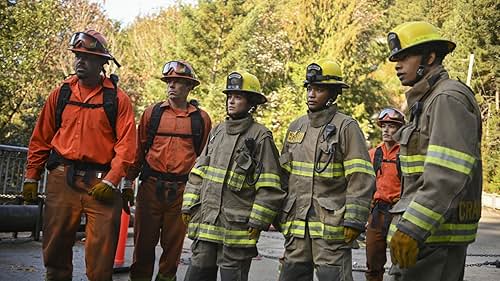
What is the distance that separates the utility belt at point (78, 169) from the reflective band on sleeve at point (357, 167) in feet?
6.67

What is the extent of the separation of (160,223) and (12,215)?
3.10m

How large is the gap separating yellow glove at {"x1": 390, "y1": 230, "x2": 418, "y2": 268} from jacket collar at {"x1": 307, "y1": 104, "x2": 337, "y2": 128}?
6.31 ft

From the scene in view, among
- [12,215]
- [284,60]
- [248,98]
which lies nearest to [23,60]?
[12,215]

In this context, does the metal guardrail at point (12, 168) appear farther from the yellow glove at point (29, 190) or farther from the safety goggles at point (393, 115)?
the safety goggles at point (393, 115)

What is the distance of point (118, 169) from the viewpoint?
536cm

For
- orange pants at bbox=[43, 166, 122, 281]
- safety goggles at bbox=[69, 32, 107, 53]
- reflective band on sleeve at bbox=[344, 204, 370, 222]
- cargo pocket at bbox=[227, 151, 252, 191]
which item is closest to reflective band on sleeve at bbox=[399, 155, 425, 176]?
reflective band on sleeve at bbox=[344, 204, 370, 222]

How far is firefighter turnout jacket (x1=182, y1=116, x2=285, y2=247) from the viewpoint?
5.16 meters

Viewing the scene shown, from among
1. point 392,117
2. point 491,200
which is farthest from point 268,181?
point 491,200

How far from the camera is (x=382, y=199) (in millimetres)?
7566

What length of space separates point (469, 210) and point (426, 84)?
74 cm

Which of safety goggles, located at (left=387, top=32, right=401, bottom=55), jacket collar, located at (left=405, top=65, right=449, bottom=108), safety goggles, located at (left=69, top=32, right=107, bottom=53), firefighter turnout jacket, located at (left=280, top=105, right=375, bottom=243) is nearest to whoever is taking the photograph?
jacket collar, located at (left=405, top=65, right=449, bottom=108)

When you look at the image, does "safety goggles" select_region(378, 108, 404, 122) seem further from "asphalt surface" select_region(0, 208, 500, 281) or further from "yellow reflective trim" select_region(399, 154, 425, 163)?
"yellow reflective trim" select_region(399, 154, 425, 163)

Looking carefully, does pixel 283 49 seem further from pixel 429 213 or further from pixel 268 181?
pixel 429 213

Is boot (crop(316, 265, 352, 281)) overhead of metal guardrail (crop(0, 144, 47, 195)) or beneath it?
beneath
